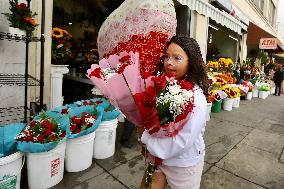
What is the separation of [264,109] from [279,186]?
631 cm

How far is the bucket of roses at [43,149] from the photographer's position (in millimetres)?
2740

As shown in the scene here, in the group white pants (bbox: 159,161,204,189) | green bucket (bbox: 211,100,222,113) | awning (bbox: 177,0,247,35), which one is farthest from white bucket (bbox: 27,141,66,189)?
green bucket (bbox: 211,100,222,113)

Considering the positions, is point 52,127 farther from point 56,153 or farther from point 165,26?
point 165,26

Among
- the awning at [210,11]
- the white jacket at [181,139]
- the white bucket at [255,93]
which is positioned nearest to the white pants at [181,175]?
the white jacket at [181,139]

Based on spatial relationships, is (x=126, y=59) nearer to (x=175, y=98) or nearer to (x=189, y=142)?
(x=175, y=98)

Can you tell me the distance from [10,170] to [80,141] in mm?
922

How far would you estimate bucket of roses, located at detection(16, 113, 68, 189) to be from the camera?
2.74m

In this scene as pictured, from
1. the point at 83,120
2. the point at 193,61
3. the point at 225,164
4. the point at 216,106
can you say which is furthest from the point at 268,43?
the point at 193,61

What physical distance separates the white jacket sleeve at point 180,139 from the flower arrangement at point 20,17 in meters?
2.81

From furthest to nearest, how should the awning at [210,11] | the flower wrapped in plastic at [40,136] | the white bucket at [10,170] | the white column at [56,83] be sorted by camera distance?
1. the awning at [210,11]
2. the white column at [56,83]
3. the flower wrapped in plastic at [40,136]
4. the white bucket at [10,170]

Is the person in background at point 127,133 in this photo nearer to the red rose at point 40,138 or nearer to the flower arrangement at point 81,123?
the flower arrangement at point 81,123

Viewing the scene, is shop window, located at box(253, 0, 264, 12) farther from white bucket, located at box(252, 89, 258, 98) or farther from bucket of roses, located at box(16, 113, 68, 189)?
bucket of roses, located at box(16, 113, 68, 189)

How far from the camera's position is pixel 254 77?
12.3 m

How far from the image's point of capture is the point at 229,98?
26.6ft
